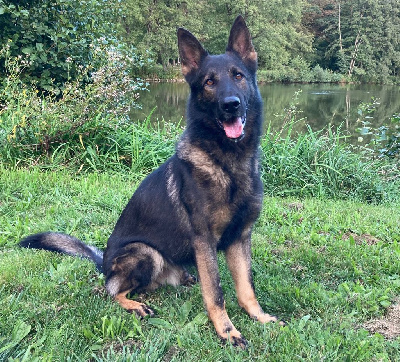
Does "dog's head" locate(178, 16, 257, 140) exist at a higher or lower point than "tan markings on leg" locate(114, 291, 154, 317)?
higher

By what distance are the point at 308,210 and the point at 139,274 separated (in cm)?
276

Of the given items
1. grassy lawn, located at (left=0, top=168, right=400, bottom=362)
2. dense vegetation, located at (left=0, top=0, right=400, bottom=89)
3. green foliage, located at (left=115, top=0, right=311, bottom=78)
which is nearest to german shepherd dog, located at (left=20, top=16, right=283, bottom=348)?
grassy lawn, located at (left=0, top=168, right=400, bottom=362)

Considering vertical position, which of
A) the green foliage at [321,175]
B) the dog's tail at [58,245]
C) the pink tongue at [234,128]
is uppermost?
the pink tongue at [234,128]

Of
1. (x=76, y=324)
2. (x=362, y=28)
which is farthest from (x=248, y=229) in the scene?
(x=362, y=28)

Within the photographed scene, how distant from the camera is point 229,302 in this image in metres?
2.71

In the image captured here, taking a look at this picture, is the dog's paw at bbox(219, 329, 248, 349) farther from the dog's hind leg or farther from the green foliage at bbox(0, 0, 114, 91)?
the green foliage at bbox(0, 0, 114, 91)

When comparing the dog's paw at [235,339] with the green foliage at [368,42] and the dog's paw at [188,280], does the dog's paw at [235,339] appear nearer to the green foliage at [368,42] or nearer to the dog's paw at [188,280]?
the dog's paw at [188,280]

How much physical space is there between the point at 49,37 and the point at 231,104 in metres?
6.29

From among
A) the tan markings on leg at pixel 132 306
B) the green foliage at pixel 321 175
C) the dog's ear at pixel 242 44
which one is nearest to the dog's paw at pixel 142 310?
the tan markings on leg at pixel 132 306

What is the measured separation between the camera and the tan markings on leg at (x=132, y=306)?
255cm

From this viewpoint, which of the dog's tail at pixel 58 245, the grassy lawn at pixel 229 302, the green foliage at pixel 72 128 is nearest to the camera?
the grassy lawn at pixel 229 302

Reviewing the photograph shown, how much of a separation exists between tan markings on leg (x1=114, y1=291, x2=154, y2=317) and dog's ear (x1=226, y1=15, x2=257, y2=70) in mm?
2023

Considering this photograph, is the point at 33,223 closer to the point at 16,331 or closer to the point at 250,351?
the point at 16,331

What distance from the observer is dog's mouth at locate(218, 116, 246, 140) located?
2510mm
